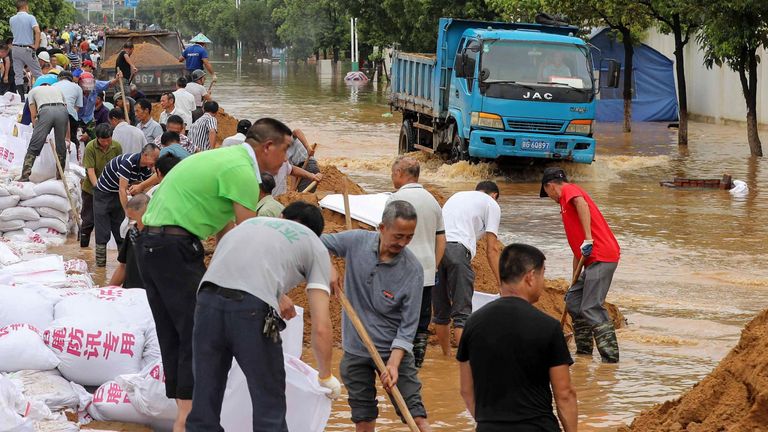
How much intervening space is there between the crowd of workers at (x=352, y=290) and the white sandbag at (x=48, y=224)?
4.87 metres

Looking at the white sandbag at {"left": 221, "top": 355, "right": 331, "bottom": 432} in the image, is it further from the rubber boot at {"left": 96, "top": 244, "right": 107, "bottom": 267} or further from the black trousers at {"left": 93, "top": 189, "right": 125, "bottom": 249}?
the rubber boot at {"left": 96, "top": 244, "right": 107, "bottom": 267}

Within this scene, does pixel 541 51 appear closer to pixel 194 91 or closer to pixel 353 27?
pixel 194 91

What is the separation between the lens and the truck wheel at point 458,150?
2088 cm

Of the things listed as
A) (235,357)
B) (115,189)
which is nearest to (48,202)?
(115,189)

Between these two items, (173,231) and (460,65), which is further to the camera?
(460,65)

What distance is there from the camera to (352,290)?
632cm

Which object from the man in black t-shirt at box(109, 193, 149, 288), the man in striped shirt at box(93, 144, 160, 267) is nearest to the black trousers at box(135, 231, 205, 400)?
the man in black t-shirt at box(109, 193, 149, 288)

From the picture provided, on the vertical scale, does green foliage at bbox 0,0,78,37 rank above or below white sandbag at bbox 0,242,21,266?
above

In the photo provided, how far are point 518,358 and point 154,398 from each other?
2.61 m

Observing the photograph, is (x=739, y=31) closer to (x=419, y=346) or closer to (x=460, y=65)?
(x=460, y=65)

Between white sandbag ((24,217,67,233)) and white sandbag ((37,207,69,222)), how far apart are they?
Result: 44 millimetres

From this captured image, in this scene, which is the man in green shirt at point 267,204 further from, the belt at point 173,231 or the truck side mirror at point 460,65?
the truck side mirror at point 460,65

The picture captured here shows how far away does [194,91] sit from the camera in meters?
19.2

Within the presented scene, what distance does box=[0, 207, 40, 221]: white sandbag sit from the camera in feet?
43.1
